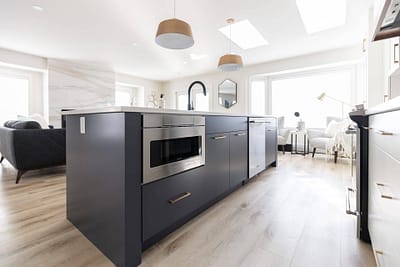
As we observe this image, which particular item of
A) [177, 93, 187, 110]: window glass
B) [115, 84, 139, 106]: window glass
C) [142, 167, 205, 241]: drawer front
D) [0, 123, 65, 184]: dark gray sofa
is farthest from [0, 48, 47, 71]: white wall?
[142, 167, 205, 241]: drawer front

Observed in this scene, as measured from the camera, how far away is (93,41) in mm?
4363

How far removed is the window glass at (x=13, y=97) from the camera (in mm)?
5023

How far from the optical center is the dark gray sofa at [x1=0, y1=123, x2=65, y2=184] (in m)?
2.59

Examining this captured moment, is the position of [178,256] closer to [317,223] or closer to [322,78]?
[317,223]

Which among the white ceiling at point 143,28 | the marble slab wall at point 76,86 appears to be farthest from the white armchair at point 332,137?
the marble slab wall at point 76,86

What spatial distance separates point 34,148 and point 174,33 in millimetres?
2368

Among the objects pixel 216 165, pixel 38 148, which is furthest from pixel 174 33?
pixel 38 148

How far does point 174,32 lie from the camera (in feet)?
7.43

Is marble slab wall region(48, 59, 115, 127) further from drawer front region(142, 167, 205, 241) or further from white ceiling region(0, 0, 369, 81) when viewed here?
drawer front region(142, 167, 205, 241)

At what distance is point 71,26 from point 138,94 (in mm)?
4593

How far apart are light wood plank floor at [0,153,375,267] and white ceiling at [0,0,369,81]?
2.74 metres

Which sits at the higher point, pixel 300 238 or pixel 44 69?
pixel 44 69

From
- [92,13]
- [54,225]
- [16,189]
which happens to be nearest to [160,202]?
[54,225]

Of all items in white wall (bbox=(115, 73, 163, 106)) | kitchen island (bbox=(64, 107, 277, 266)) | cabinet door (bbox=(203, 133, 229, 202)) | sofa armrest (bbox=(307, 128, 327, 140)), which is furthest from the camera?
white wall (bbox=(115, 73, 163, 106))
